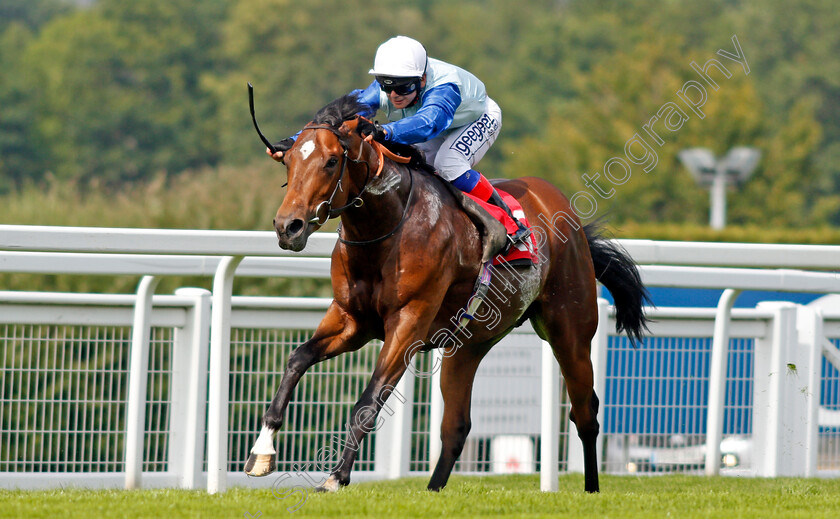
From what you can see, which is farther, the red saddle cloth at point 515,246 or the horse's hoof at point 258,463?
the red saddle cloth at point 515,246

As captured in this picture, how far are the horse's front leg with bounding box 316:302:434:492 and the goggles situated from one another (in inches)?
35.4

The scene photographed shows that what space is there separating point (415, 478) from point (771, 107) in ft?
156

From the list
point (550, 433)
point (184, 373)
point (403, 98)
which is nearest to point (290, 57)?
point (184, 373)

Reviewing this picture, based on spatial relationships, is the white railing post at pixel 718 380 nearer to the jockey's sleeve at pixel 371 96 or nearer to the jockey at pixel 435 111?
the jockey at pixel 435 111

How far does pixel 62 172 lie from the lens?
177ft

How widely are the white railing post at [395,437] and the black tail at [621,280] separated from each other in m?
1.15

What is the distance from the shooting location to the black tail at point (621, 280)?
5953 millimetres

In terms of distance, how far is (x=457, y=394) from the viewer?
18.3 feet

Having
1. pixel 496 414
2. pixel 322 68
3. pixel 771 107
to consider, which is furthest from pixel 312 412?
pixel 322 68

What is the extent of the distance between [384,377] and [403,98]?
3.90 feet

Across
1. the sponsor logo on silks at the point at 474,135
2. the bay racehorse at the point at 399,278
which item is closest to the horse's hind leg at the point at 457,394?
the bay racehorse at the point at 399,278

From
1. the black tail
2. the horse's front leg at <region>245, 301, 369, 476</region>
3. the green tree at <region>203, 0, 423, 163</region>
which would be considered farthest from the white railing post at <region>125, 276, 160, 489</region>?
the green tree at <region>203, 0, 423, 163</region>

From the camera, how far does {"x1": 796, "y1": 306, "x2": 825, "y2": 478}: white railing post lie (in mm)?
6547

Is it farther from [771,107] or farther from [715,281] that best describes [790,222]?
[715,281]
